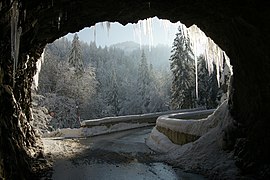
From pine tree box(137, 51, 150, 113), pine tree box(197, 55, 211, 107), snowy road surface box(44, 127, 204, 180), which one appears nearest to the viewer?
snowy road surface box(44, 127, 204, 180)

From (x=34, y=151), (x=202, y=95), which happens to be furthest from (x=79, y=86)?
(x=34, y=151)

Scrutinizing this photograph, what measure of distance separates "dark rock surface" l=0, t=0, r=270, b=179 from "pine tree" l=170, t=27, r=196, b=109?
2692 cm

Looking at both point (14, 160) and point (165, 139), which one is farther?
point (165, 139)

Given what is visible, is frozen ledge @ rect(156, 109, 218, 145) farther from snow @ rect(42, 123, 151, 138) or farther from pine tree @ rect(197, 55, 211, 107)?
pine tree @ rect(197, 55, 211, 107)

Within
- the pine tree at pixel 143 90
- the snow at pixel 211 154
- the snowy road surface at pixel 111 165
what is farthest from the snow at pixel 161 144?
the pine tree at pixel 143 90

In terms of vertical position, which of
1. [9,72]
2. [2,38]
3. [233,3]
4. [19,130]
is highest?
[233,3]

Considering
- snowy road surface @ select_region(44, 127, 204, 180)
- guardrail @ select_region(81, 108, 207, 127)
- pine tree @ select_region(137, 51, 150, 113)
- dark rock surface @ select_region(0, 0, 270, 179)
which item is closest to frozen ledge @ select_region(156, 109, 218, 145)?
snowy road surface @ select_region(44, 127, 204, 180)

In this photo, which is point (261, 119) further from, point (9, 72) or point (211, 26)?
point (9, 72)

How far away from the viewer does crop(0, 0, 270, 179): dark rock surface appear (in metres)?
7.99

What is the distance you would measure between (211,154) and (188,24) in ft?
16.3

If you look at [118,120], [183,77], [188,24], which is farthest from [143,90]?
[188,24]

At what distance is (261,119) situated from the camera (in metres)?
9.46

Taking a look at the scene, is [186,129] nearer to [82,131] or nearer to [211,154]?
[211,154]

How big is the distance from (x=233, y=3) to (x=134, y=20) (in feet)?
14.0
